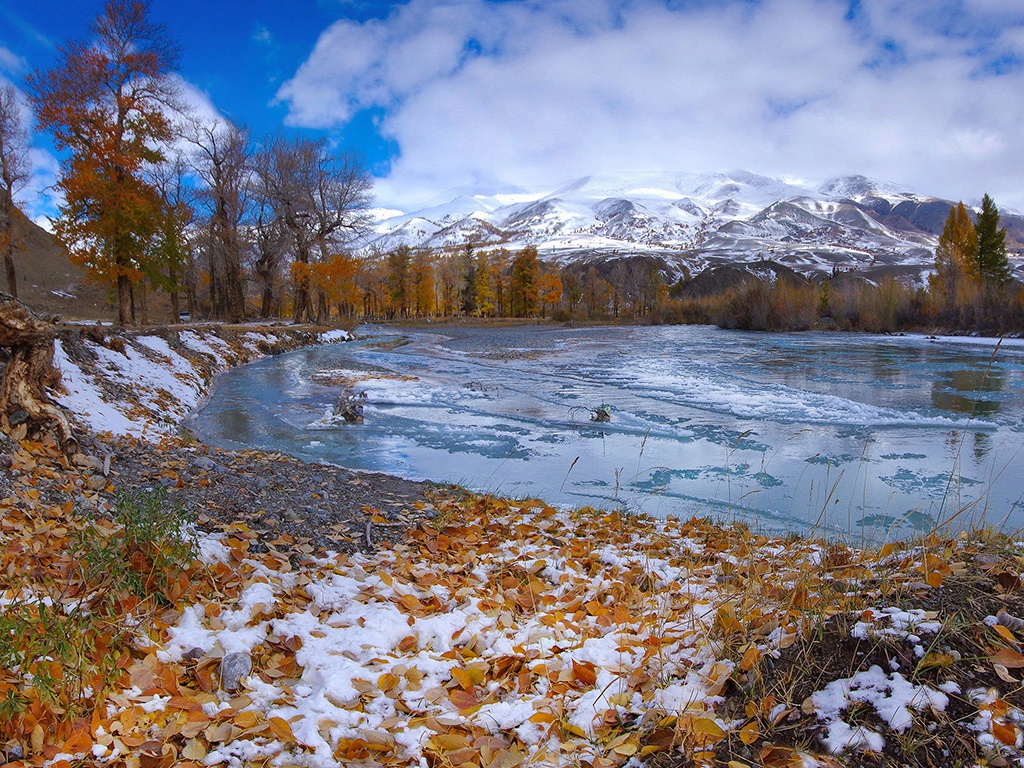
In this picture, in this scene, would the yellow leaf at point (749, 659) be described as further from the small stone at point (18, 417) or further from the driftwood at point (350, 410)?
the driftwood at point (350, 410)

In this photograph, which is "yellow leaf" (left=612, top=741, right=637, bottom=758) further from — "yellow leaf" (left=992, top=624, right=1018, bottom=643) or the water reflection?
the water reflection

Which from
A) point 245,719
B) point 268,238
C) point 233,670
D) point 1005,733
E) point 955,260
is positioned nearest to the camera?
point 1005,733

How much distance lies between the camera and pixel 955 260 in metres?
45.3

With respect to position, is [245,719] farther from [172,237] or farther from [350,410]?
[172,237]

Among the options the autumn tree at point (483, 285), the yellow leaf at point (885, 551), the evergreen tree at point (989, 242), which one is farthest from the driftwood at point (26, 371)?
the autumn tree at point (483, 285)

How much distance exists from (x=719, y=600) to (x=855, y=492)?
14.0 feet

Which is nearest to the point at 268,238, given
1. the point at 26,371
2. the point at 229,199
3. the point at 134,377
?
the point at 229,199

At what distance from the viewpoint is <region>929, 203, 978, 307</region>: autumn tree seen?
36719 millimetres

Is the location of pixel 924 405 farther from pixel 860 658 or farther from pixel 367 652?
pixel 367 652

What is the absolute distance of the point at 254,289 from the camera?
59844 mm

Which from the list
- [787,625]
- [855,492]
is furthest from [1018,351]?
[787,625]

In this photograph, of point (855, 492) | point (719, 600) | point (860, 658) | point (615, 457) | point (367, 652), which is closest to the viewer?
point (860, 658)

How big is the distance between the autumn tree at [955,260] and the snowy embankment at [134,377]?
139 feet

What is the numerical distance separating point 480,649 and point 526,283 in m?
82.9
